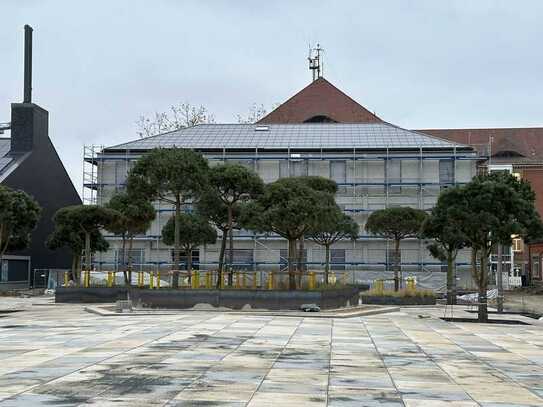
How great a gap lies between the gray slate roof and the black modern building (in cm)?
587

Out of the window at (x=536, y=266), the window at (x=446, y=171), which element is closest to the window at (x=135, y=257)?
the window at (x=446, y=171)

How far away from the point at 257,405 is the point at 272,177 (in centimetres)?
4391

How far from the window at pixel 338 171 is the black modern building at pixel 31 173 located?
20767mm

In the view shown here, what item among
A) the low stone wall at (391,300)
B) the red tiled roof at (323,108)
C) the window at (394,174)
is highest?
the red tiled roof at (323,108)

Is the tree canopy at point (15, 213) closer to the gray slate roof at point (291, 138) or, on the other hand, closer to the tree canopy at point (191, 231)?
the tree canopy at point (191, 231)

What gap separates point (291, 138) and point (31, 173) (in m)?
18.5

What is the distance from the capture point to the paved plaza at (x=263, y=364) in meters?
9.30

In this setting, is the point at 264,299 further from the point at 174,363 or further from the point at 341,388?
the point at 341,388

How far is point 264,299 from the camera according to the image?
25.9 metres

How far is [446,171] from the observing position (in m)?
51.9

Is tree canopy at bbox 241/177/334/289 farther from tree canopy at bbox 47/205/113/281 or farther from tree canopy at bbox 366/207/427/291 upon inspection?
tree canopy at bbox 366/207/427/291

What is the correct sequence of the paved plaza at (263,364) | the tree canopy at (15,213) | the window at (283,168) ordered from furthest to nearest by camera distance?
1. the window at (283,168)
2. the tree canopy at (15,213)
3. the paved plaza at (263,364)

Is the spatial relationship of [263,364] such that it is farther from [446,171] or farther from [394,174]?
[446,171]

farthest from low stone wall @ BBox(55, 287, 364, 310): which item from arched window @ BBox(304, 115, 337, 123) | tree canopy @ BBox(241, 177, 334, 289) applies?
arched window @ BBox(304, 115, 337, 123)
